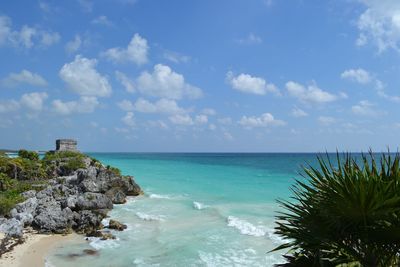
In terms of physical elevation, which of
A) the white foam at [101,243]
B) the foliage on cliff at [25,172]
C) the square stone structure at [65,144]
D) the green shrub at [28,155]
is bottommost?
the white foam at [101,243]

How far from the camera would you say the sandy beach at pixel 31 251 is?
53.1ft

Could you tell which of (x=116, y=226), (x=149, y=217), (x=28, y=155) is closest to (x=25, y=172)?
(x=28, y=155)

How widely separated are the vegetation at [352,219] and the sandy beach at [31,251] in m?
13.7

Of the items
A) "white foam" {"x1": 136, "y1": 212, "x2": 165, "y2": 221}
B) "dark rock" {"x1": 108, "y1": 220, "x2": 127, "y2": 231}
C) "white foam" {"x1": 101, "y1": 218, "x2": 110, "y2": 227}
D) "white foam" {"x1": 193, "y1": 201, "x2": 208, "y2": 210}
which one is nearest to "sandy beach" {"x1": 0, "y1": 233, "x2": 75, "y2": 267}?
"dark rock" {"x1": 108, "y1": 220, "x2": 127, "y2": 231}

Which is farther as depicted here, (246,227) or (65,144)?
(65,144)

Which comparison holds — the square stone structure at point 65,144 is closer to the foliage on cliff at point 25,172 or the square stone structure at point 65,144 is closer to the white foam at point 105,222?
the foliage on cliff at point 25,172

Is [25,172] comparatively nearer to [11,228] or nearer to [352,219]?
[11,228]

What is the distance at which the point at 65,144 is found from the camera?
2643 inches

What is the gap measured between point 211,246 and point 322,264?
15.3 metres

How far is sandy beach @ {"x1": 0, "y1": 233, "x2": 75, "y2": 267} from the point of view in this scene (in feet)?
53.1

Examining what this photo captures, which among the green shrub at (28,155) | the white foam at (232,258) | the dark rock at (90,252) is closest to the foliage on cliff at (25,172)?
the green shrub at (28,155)

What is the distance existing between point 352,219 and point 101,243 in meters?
16.6

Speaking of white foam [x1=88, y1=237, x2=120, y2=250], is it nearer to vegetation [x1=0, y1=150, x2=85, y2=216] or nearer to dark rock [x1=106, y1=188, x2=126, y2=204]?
vegetation [x1=0, y1=150, x2=85, y2=216]

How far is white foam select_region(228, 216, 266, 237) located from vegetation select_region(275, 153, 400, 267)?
1730cm
